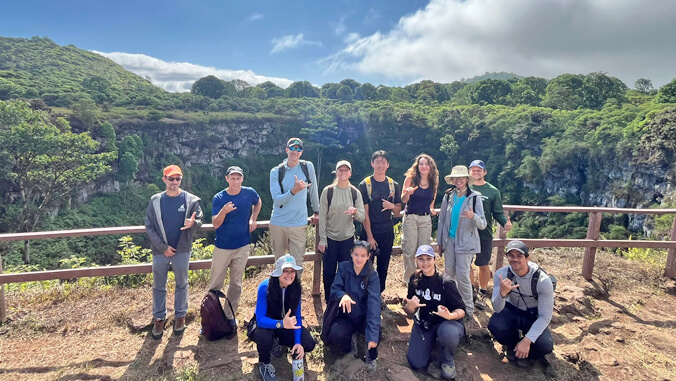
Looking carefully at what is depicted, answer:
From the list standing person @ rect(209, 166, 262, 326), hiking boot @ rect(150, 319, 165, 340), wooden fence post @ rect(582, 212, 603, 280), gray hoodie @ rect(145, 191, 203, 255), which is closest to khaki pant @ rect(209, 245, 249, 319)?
standing person @ rect(209, 166, 262, 326)

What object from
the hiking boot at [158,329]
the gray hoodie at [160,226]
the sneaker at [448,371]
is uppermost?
the gray hoodie at [160,226]

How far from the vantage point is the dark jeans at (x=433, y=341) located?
2.76m

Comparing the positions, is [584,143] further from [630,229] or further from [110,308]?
[110,308]

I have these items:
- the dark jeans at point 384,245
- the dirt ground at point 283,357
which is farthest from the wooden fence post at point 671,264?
the dark jeans at point 384,245

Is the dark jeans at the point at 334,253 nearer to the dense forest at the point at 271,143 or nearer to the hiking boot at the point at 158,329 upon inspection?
the hiking boot at the point at 158,329

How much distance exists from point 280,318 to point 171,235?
49.6 inches

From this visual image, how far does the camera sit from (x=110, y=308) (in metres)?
3.86

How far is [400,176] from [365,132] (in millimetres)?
9388

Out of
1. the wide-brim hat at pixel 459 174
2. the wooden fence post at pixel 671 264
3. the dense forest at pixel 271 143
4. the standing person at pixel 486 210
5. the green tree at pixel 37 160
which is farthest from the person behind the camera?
the dense forest at pixel 271 143

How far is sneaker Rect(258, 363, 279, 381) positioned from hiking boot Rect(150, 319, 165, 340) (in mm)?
1177

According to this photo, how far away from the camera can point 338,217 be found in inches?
132

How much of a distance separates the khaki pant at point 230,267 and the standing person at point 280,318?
669 mm

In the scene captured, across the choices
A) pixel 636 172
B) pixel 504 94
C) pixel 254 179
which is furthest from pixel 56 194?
pixel 504 94

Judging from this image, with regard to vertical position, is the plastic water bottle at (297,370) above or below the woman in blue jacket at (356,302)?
below
